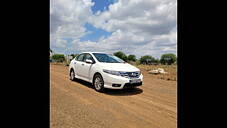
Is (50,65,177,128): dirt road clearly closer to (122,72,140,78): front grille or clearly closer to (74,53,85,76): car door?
(122,72,140,78): front grille

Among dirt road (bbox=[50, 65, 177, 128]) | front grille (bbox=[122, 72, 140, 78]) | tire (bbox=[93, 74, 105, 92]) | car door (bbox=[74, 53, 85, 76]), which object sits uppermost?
car door (bbox=[74, 53, 85, 76])

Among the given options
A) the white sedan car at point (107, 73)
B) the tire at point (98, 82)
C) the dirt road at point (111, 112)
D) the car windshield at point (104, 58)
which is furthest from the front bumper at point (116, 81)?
the car windshield at point (104, 58)

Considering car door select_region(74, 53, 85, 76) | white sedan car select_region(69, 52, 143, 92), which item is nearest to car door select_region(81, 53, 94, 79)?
white sedan car select_region(69, 52, 143, 92)

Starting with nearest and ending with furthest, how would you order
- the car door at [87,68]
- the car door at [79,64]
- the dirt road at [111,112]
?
the dirt road at [111,112] → the car door at [87,68] → the car door at [79,64]

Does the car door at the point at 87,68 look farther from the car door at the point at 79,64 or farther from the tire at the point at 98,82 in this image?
the tire at the point at 98,82

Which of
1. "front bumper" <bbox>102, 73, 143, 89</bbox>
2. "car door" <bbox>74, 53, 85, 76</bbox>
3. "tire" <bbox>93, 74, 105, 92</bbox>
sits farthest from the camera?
"car door" <bbox>74, 53, 85, 76</bbox>

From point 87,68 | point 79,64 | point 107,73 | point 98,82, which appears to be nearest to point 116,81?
point 107,73
